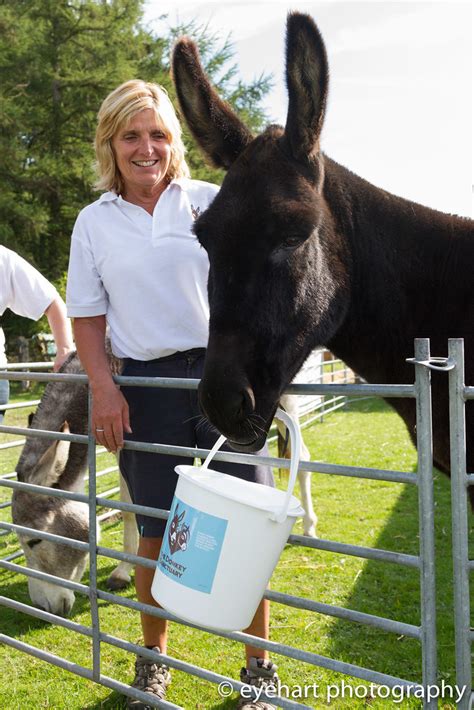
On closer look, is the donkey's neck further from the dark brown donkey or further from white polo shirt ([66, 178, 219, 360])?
white polo shirt ([66, 178, 219, 360])

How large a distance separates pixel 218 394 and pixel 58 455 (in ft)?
8.82

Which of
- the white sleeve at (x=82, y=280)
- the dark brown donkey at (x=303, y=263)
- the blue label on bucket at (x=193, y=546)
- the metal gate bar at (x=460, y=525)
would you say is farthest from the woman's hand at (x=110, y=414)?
the metal gate bar at (x=460, y=525)

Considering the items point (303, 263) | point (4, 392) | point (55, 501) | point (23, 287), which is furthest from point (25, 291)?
point (303, 263)

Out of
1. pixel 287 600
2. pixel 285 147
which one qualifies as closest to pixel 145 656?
pixel 287 600

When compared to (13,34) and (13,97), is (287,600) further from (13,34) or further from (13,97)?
(13,34)

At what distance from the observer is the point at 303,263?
6.70 ft

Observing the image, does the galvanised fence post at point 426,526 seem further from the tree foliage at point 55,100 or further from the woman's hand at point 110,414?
the tree foliage at point 55,100

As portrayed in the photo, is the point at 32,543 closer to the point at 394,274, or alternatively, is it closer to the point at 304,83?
the point at 394,274

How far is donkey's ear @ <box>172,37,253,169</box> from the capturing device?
7.85 feet

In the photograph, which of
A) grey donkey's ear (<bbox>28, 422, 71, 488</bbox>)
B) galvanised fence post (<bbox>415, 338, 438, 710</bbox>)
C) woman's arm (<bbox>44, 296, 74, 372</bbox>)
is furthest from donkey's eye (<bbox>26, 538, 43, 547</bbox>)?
galvanised fence post (<bbox>415, 338, 438, 710</bbox>)

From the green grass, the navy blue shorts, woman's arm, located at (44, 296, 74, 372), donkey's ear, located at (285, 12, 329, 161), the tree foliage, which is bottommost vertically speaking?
the green grass

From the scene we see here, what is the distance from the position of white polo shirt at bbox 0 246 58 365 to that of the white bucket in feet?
7.51

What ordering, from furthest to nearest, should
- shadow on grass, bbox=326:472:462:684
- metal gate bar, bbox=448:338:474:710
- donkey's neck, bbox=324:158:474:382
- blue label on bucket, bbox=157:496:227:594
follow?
shadow on grass, bbox=326:472:462:684 → donkey's neck, bbox=324:158:474:382 → blue label on bucket, bbox=157:496:227:594 → metal gate bar, bbox=448:338:474:710

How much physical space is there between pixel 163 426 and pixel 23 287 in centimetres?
166
